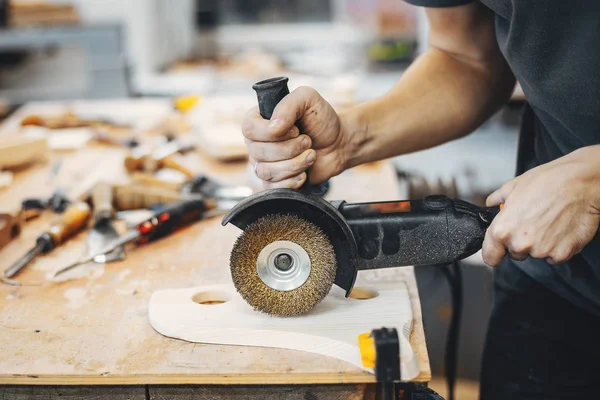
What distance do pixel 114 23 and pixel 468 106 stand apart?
238cm

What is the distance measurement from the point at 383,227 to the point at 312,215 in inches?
4.4

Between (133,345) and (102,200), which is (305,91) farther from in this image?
(102,200)

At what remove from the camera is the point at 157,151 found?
6.15 ft

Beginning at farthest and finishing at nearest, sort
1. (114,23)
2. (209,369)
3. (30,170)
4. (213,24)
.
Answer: (213,24)
(114,23)
(30,170)
(209,369)

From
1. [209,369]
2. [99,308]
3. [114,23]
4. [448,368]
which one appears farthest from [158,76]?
[209,369]

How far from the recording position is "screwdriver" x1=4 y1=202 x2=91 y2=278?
4.25ft

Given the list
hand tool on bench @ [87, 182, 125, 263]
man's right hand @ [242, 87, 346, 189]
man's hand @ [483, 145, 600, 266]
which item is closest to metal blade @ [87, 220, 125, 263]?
hand tool on bench @ [87, 182, 125, 263]

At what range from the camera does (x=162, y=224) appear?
141 centimetres

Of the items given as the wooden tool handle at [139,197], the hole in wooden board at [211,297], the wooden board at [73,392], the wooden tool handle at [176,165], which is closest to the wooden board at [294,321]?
the hole in wooden board at [211,297]

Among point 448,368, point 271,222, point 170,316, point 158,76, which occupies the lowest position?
point 448,368

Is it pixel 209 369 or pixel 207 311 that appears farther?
pixel 207 311

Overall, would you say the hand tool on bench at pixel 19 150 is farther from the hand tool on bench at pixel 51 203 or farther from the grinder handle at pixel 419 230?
the grinder handle at pixel 419 230

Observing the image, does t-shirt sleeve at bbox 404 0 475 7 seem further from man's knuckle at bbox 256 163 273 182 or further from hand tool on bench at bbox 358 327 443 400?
hand tool on bench at bbox 358 327 443 400

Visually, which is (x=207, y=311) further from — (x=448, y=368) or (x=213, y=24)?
(x=213, y=24)
